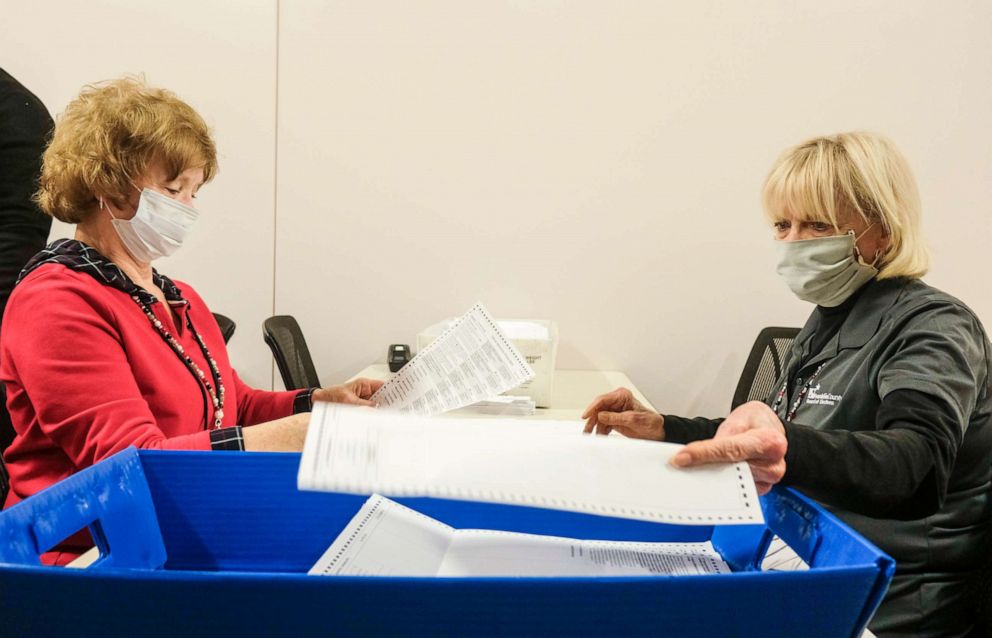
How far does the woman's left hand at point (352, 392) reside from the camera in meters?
1.37

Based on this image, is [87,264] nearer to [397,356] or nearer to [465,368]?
[465,368]

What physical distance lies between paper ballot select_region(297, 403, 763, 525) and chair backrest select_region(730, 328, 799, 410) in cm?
198

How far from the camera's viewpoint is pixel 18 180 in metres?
1.91

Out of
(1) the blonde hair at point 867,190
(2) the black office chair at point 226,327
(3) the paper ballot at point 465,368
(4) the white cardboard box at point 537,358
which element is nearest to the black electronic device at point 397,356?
(4) the white cardboard box at point 537,358

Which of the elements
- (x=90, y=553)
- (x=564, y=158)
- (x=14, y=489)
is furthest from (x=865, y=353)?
(x=564, y=158)

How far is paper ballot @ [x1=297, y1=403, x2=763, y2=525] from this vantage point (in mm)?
596

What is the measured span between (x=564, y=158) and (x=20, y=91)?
1712 mm

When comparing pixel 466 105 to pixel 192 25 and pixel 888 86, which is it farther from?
pixel 888 86

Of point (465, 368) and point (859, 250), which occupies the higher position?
point (859, 250)

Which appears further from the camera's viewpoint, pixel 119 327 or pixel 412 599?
pixel 119 327

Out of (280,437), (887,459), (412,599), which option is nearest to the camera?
(412,599)

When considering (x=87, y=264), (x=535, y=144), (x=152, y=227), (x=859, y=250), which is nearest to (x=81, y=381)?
(x=87, y=264)

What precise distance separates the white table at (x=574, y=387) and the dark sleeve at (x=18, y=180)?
3.00 feet

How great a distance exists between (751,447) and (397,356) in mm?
2087
